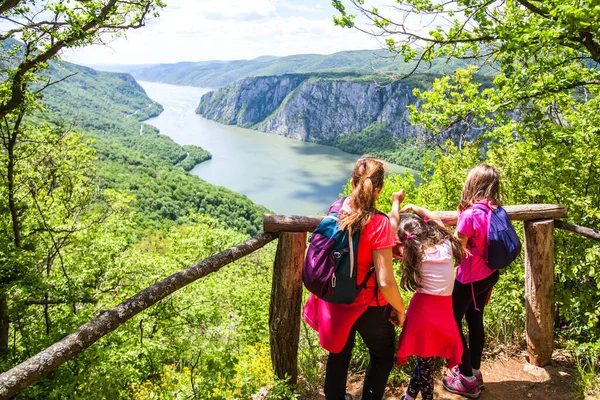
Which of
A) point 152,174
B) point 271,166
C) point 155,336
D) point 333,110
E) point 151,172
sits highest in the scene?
point 333,110

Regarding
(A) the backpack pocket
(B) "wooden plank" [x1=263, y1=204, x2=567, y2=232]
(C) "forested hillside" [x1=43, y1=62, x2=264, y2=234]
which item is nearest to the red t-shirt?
(A) the backpack pocket

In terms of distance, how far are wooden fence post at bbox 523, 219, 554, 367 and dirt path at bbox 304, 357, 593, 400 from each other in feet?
0.36

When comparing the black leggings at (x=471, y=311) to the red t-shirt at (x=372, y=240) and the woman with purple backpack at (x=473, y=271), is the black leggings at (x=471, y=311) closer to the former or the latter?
the woman with purple backpack at (x=473, y=271)

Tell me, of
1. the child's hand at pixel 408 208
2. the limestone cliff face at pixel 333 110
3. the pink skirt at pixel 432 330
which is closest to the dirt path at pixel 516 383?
the pink skirt at pixel 432 330

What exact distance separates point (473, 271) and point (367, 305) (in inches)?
37.7

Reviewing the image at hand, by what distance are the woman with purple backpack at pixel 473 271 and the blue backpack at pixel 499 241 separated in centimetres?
3

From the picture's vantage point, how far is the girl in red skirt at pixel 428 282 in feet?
7.47

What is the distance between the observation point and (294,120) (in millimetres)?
178250

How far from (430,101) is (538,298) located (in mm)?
4106

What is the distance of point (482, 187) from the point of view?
102 inches

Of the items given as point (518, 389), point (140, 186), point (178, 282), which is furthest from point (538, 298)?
point (140, 186)

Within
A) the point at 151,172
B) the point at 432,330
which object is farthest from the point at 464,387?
the point at 151,172

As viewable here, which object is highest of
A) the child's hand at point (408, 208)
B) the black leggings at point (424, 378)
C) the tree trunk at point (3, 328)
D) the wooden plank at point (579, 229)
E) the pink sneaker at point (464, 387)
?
the child's hand at point (408, 208)

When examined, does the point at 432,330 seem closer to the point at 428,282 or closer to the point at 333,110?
the point at 428,282
